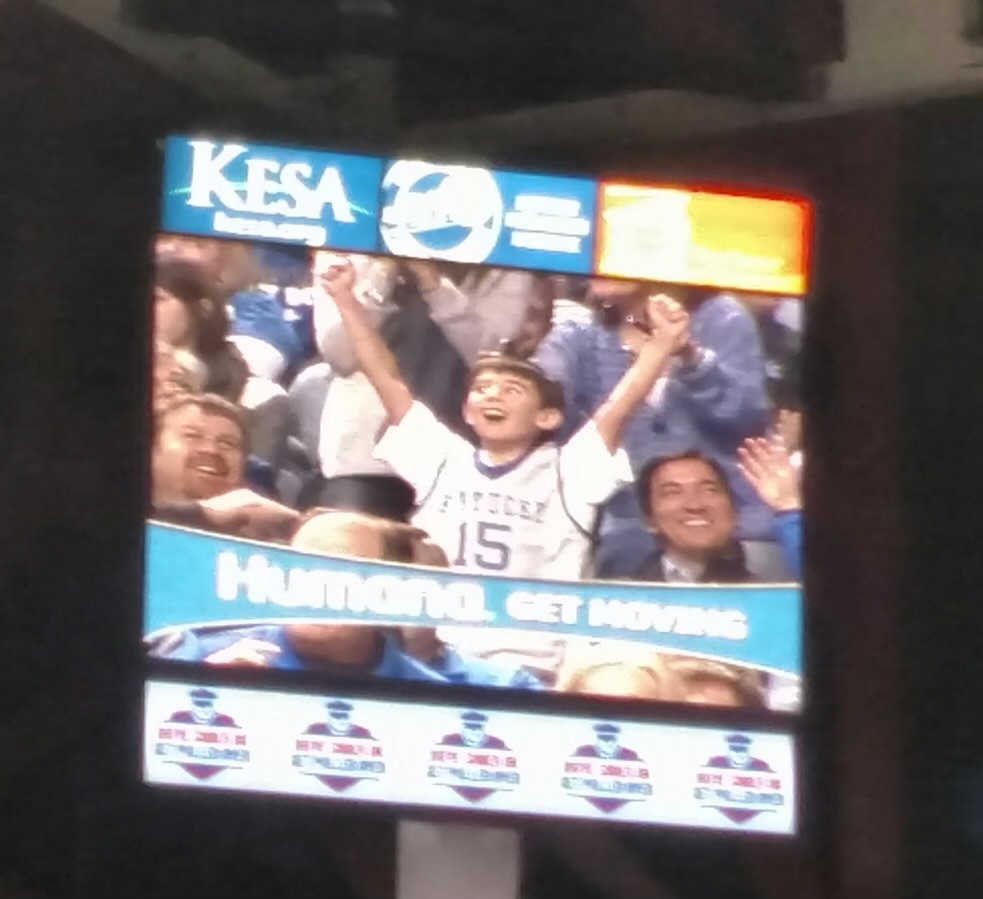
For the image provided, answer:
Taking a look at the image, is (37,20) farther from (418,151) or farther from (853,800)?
(853,800)

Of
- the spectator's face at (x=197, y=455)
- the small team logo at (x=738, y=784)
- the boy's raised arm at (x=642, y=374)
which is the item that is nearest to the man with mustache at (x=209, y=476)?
the spectator's face at (x=197, y=455)

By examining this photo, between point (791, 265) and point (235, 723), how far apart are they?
0.49 m

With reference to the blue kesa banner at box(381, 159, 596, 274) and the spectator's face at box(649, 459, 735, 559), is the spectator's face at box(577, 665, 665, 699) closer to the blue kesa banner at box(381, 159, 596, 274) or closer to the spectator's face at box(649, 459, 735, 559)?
the spectator's face at box(649, 459, 735, 559)

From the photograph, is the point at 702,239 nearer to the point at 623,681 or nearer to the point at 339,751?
the point at 623,681

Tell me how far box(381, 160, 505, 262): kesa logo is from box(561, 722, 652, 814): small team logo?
1.11 ft

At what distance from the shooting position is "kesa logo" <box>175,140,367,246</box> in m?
0.89

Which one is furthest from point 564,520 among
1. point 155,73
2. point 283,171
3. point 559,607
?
point 155,73

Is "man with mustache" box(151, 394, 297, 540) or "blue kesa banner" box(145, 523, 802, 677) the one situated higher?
"man with mustache" box(151, 394, 297, 540)

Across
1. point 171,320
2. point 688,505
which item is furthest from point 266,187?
point 688,505

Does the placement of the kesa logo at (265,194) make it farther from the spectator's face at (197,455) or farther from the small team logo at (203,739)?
the small team logo at (203,739)

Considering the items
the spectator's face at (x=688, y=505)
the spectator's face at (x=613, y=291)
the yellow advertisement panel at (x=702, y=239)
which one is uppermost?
the yellow advertisement panel at (x=702, y=239)

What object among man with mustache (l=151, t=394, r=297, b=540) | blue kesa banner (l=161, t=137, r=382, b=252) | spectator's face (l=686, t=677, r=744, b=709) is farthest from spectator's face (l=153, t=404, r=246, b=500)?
spectator's face (l=686, t=677, r=744, b=709)

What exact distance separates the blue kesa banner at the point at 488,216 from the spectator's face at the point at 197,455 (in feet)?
0.55

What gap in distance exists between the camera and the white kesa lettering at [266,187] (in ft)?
2.93
